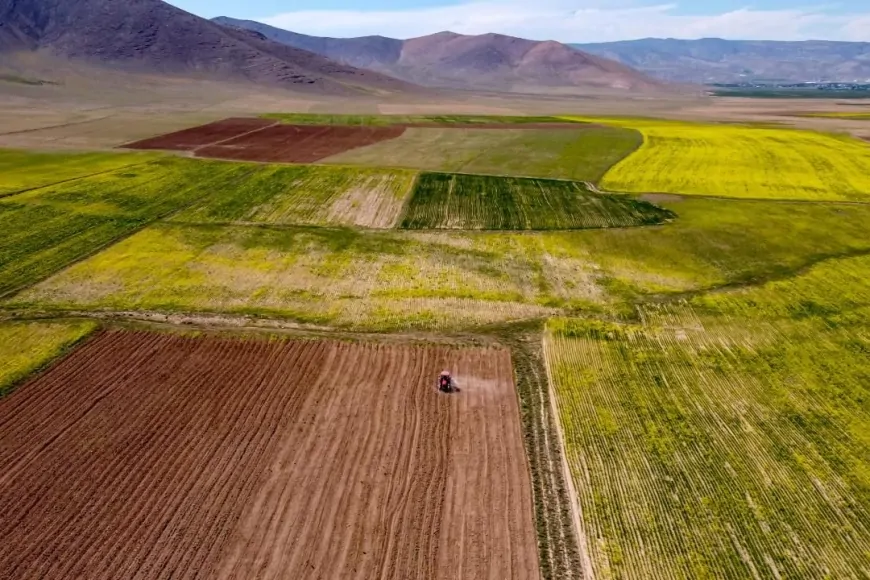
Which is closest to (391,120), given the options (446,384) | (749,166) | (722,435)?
(749,166)

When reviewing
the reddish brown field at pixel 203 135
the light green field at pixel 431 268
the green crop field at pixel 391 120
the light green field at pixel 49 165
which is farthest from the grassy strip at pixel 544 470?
the green crop field at pixel 391 120

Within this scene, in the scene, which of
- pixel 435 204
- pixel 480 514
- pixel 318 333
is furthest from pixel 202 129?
pixel 480 514

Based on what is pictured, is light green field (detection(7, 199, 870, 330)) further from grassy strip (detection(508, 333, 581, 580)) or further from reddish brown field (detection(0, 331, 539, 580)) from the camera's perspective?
grassy strip (detection(508, 333, 581, 580))

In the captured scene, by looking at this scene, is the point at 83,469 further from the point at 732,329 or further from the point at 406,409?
the point at 732,329

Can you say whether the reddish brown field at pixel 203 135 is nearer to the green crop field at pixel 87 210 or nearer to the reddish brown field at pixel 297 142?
the reddish brown field at pixel 297 142

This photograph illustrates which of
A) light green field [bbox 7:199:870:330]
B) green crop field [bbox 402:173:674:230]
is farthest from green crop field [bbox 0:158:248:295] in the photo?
green crop field [bbox 402:173:674:230]

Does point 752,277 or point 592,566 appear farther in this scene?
point 752,277

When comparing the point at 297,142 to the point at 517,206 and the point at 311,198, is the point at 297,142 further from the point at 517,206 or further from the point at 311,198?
the point at 517,206
